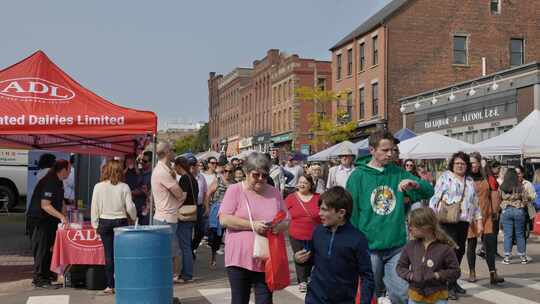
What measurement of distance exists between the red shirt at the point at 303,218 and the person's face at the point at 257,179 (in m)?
3.86

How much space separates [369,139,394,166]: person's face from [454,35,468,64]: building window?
37.2 metres

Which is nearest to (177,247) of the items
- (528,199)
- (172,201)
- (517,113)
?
(172,201)

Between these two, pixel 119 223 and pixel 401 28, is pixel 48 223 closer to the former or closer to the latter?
pixel 119 223

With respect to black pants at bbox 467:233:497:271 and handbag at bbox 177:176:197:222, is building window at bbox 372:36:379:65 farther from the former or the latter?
handbag at bbox 177:176:197:222

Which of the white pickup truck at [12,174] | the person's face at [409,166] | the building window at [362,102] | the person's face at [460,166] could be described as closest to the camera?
the person's face at [460,166]

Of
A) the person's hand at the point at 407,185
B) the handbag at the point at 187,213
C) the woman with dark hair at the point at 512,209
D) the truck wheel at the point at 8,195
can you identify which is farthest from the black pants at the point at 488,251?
the truck wheel at the point at 8,195

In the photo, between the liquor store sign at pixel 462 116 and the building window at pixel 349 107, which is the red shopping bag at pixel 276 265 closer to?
the liquor store sign at pixel 462 116

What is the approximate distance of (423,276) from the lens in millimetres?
5969

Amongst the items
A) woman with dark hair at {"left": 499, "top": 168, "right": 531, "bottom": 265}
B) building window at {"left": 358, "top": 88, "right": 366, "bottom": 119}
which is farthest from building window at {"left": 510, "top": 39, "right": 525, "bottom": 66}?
woman with dark hair at {"left": 499, "top": 168, "right": 531, "bottom": 265}

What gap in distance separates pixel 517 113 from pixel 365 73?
15.3 m

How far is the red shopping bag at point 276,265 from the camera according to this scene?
552 centimetres

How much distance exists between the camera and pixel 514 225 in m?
12.5

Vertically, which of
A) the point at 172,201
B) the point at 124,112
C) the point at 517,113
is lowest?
the point at 172,201

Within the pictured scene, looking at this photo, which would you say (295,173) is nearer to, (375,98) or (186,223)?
(186,223)
